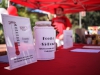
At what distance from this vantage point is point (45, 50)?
0.87 metres

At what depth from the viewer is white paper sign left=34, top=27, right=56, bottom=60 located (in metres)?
0.86

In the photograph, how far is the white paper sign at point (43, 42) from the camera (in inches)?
33.8

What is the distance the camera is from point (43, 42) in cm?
86

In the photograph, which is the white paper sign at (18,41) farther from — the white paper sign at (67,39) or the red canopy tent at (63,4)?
the red canopy tent at (63,4)

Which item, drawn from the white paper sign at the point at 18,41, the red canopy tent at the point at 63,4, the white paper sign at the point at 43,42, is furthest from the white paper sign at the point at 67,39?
the red canopy tent at the point at 63,4

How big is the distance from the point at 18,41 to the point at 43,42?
0.60ft

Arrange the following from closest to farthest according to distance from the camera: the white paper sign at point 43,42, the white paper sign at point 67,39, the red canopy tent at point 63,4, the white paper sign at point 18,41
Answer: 1. the white paper sign at point 18,41
2. the white paper sign at point 43,42
3. the white paper sign at point 67,39
4. the red canopy tent at point 63,4

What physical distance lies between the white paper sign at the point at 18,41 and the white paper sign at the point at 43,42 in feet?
0.21

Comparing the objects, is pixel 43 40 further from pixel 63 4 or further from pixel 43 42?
pixel 63 4

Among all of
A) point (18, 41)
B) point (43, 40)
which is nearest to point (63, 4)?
point (43, 40)

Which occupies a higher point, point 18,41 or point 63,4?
point 63,4

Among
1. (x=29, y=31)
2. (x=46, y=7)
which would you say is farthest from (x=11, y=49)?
(x=46, y=7)

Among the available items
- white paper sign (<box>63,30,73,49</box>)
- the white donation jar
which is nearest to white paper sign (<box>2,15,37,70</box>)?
the white donation jar

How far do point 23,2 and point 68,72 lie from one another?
12.9 feet
